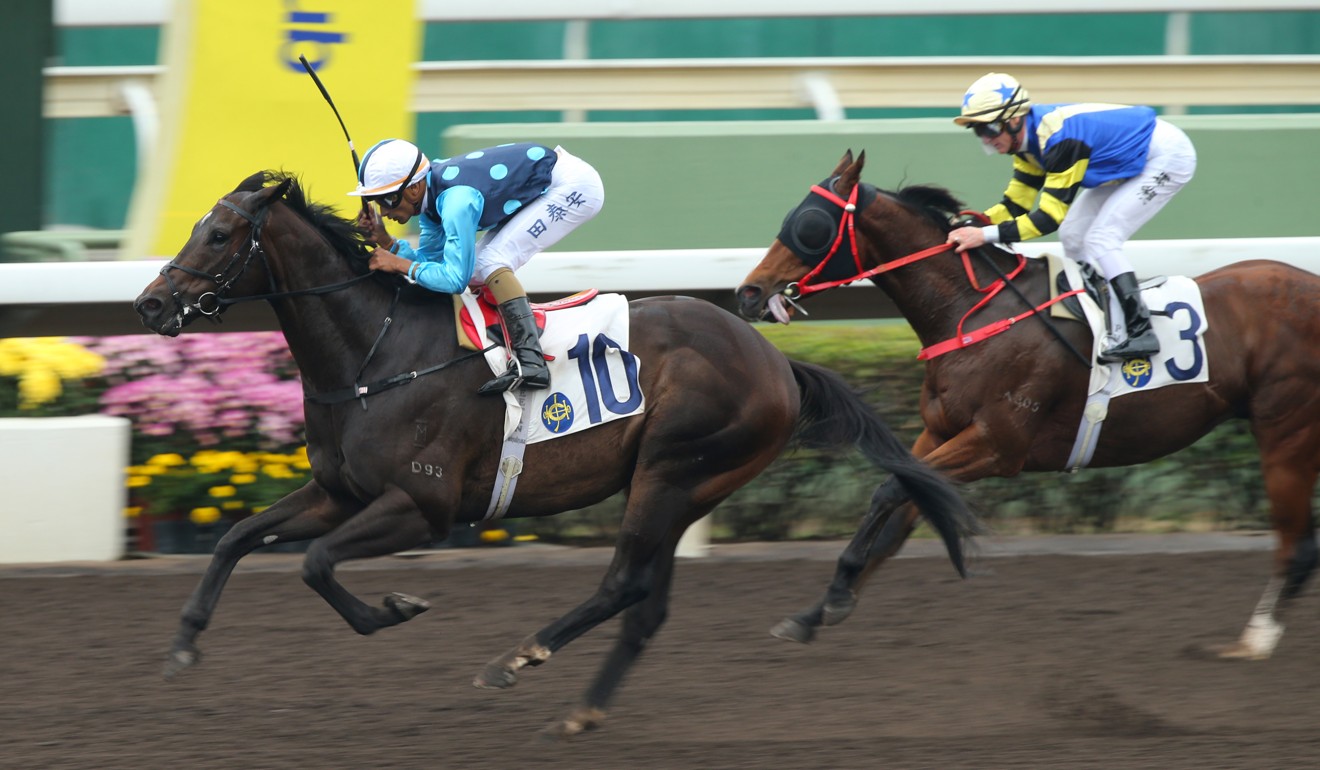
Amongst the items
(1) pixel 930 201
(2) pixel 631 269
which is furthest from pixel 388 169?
(2) pixel 631 269

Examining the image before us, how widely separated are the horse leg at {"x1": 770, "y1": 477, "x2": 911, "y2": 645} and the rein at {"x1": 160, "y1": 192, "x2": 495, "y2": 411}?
4.96 ft

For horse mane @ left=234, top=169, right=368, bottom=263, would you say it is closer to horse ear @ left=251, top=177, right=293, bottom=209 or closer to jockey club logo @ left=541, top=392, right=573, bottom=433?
horse ear @ left=251, top=177, right=293, bottom=209

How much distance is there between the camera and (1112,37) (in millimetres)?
11750

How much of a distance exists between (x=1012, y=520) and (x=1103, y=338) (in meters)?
1.86

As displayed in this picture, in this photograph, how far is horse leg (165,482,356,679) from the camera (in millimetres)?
4402

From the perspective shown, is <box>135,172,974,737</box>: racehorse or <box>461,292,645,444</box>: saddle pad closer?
<box>135,172,974,737</box>: racehorse

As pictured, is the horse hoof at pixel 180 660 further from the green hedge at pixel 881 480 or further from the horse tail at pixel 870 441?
the green hedge at pixel 881 480

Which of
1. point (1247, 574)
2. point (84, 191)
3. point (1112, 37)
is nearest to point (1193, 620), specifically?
point (1247, 574)

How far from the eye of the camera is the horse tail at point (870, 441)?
505cm

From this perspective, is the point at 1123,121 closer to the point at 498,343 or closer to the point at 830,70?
the point at 498,343

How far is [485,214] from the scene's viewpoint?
485cm

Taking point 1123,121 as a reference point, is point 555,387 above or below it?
below

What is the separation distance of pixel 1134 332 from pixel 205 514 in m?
3.81

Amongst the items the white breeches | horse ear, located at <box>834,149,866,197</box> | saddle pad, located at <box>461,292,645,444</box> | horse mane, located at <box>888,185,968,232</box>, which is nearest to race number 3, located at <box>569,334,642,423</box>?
saddle pad, located at <box>461,292,645,444</box>
